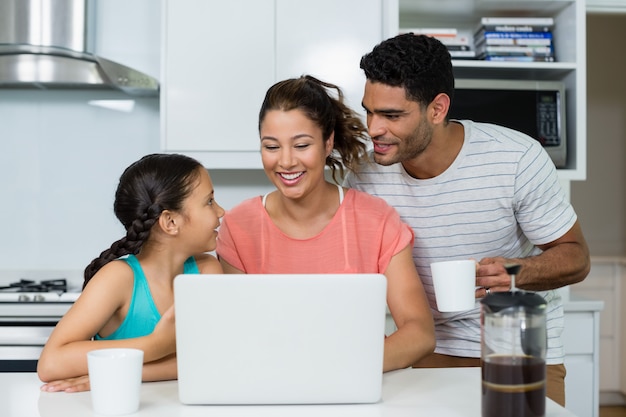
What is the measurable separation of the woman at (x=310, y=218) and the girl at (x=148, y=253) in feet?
0.39

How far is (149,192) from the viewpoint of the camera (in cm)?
164

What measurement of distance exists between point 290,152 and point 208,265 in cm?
32

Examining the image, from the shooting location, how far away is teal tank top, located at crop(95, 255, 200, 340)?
155cm

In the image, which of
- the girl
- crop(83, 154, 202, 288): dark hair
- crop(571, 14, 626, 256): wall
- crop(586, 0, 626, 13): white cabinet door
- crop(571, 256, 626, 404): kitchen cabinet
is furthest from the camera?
crop(571, 14, 626, 256): wall

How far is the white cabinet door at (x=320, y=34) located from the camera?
110 inches

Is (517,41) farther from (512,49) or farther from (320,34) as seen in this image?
(320,34)

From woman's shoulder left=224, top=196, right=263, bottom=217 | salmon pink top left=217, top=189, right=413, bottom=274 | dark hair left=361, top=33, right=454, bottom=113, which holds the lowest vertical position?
salmon pink top left=217, top=189, right=413, bottom=274

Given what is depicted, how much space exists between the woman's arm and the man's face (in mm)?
286

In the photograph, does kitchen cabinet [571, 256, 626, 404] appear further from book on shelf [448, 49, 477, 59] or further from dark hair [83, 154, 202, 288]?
dark hair [83, 154, 202, 288]

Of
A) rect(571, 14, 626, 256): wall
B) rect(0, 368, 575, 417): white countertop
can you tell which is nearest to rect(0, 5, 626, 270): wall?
rect(0, 368, 575, 417): white countertop

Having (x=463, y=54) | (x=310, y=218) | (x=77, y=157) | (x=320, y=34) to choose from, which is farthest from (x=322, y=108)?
(x=77, y=157)

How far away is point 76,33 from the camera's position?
292cm

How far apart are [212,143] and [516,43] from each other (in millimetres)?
1173

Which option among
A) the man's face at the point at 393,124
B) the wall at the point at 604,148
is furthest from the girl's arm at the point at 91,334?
the wall at the point at 604,148
